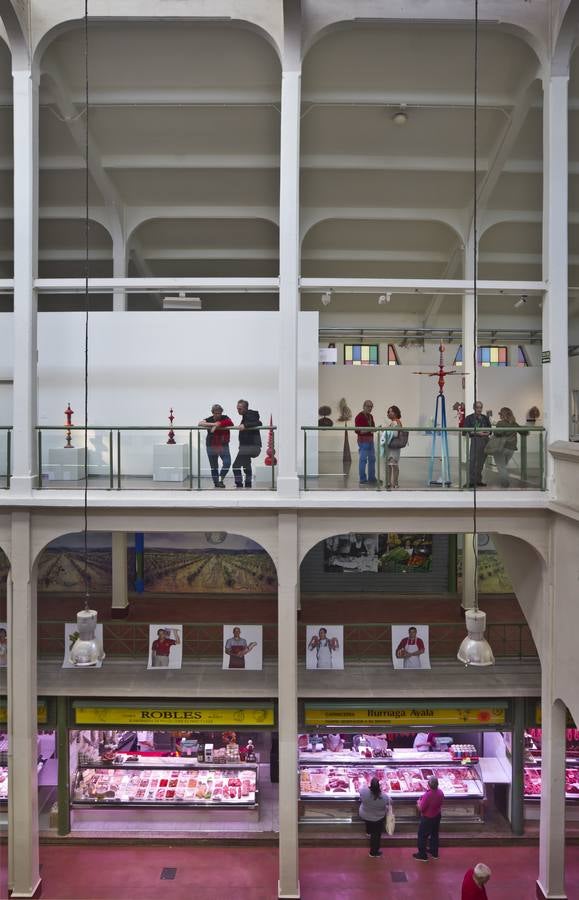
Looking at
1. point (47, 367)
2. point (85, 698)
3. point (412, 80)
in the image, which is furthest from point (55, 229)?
point (85, 698)

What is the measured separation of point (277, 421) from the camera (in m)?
9.95

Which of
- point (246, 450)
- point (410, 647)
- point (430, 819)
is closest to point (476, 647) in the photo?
point (246, 450)

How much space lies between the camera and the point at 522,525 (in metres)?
8.51

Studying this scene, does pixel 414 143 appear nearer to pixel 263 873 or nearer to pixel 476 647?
pixel 476 647

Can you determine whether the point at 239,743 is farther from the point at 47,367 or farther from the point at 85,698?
the point at 47,367

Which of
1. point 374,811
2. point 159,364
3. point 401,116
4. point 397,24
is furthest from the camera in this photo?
point 159,364

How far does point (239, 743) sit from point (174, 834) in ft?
5.50

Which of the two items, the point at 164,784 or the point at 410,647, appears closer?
the point at 164,784

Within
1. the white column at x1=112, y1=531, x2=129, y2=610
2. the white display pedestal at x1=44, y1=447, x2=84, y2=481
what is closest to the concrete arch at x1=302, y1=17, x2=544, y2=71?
the white display pedestal at x1=44, y1=447, x2=84, y2=481

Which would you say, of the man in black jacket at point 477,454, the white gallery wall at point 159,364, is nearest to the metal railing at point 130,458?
the white gallery wall at point 159,364

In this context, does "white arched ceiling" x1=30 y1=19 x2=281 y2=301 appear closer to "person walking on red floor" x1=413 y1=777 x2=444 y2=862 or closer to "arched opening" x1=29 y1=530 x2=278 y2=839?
"arched opening" x1=29 y1=530 x2=278 y2=839

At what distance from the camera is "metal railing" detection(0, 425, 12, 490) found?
28.0ft

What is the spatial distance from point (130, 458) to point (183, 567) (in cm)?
701

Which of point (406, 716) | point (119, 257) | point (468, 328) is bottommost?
point (406, 716)
